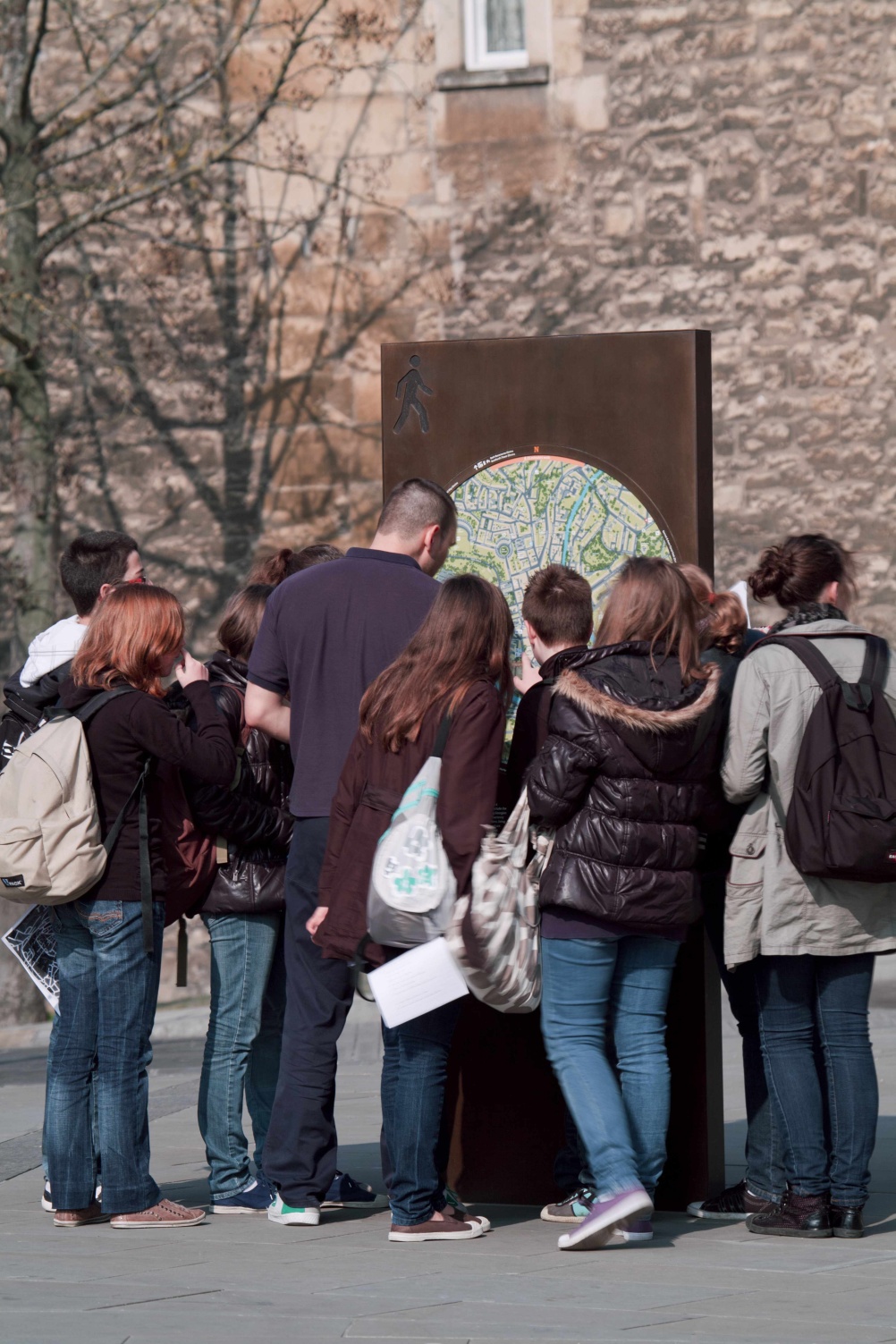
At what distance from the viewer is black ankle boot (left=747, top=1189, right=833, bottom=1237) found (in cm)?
469

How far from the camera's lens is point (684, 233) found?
1056 centimetres

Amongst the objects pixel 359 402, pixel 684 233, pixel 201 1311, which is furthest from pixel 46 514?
pixel 201 1311

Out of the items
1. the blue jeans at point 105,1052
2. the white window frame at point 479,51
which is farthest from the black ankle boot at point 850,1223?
the white window frame at point 479,51

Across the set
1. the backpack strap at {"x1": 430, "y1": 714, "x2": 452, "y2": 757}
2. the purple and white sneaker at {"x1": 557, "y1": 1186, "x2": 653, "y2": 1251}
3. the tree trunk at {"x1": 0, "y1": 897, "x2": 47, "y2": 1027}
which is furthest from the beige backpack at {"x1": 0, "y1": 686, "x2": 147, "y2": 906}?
the tree trunk at {"x1": 0, "y1": 897, "x2": 47, "y2": 1027}

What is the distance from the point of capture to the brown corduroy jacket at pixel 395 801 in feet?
14.7

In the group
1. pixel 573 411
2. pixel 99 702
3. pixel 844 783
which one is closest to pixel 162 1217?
pixel 99 702

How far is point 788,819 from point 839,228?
639 cm

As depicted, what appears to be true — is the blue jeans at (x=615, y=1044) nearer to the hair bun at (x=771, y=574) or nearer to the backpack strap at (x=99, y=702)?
the hair bun at (x=771, y=574)

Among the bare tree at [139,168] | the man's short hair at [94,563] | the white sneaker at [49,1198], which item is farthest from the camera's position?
the bare tree at [139,168]

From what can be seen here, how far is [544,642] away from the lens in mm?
4887

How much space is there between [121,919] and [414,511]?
4.05 ft

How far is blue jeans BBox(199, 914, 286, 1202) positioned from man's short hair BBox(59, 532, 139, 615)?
0.94m

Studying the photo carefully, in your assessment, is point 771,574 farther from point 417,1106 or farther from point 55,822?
point 55,822

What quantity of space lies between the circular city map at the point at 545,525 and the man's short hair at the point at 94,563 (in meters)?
0.90
